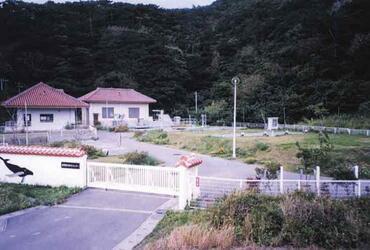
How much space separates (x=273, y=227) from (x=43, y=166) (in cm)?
995

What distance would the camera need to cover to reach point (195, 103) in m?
59.2

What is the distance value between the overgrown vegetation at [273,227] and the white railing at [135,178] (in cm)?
385

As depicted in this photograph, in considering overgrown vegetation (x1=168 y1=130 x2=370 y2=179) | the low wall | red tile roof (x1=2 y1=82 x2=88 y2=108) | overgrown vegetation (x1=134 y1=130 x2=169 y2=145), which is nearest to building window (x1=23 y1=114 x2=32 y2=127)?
red tile roof (x1=2 y1=82 x2=88 y2=108)

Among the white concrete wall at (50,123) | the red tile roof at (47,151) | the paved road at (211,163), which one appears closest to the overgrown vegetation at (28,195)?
the red tile roof at (47,151)

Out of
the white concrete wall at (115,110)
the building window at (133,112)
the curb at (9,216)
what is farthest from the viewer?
the building window at (133,112)

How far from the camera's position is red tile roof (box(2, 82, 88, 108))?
3538 cm

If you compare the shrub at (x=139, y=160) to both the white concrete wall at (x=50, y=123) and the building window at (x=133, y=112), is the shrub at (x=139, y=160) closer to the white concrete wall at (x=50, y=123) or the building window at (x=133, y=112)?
the white concrete wall at (x=50, y=123)

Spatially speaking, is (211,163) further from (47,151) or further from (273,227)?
(273,227)

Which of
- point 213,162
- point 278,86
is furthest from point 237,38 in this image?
point 213,162

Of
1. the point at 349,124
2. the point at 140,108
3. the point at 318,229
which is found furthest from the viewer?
the point at 140,108

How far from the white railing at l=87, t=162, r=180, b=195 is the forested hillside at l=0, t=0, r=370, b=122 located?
3215cm

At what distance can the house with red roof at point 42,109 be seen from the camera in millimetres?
35562

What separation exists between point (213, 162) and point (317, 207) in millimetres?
11755

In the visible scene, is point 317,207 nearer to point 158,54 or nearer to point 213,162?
point 213,162
